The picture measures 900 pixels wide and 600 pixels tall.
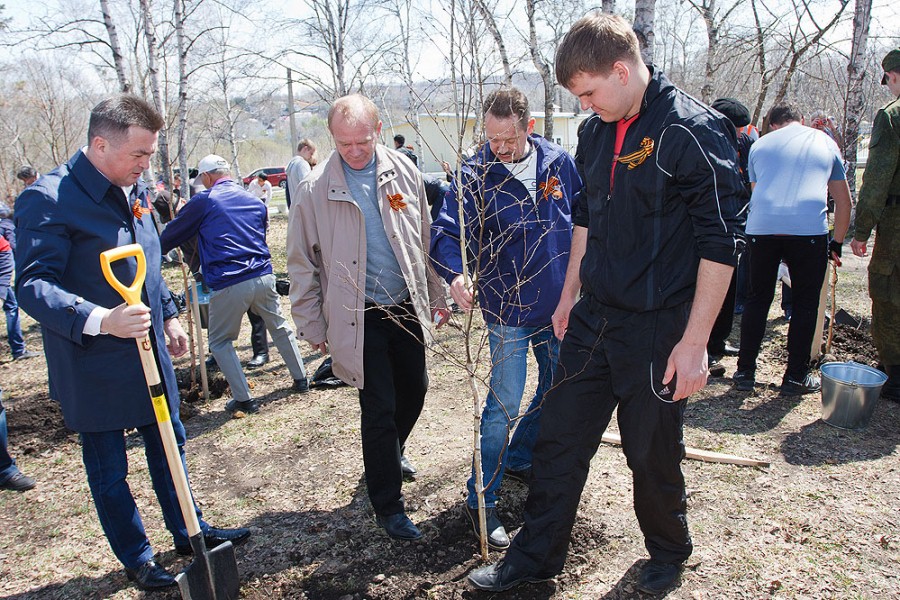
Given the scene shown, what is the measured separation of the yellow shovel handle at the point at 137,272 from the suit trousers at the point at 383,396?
98 cm

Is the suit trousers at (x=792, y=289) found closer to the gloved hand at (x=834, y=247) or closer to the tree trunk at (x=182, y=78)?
the gloved hand at (x=834, y=247)

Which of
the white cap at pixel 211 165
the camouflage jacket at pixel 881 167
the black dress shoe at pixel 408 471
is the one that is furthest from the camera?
the white cap at pixel 211 165

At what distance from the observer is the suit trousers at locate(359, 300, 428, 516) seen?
288 centimetres

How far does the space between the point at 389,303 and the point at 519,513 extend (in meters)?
1.28

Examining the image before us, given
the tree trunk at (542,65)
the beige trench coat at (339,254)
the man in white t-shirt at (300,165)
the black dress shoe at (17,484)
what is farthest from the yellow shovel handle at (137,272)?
the tree trunk at (542,65)

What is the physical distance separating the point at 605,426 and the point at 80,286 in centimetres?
222

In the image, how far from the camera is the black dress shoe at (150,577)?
8.84 feet

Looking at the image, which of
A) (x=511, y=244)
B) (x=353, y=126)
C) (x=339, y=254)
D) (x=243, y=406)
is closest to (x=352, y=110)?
(x=353, y=126)

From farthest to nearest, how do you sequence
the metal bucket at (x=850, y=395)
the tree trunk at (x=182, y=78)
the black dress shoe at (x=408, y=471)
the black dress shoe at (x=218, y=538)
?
the tree trunk at (x=182, y=78) → the metal bucket at (x=850, y=395) → the black dress shoe at (x=408, y=471) → the black dress shoe at (x=218, y=538)

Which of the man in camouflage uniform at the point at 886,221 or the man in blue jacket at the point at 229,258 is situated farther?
the man in blue jacket at the point at 229,258

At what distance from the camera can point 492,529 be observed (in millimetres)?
2871

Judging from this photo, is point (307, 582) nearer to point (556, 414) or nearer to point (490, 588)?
point (490, 588)

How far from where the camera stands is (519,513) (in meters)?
3.11

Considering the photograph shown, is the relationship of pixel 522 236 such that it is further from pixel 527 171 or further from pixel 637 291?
pixel 637 291
